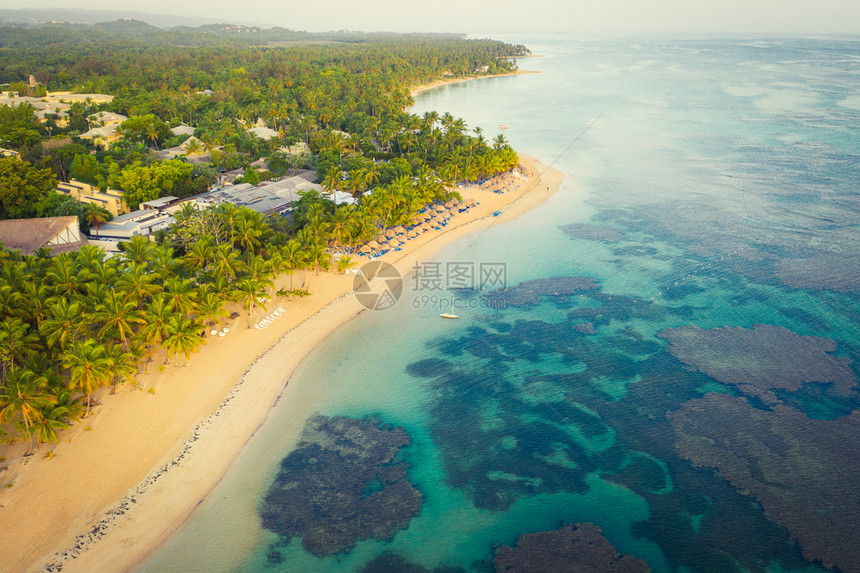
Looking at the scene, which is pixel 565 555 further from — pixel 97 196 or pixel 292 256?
pixel 97 196

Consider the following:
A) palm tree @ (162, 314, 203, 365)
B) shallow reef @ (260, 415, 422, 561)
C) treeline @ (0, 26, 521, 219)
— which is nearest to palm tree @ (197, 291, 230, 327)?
palm tree @ (162, 314, 203, 365)

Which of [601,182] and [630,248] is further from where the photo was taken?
[601,182]

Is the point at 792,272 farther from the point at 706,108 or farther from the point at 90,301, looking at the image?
the point at 706,108

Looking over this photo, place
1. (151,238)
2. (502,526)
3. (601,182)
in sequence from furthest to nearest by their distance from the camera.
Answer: (601,182) < (151,238) < (502,526)

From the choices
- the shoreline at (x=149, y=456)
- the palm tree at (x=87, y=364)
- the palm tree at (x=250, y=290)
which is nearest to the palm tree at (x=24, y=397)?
the palm tree at (x=87, y=364)

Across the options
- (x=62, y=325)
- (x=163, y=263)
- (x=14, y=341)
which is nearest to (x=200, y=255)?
(x=163, y=263)

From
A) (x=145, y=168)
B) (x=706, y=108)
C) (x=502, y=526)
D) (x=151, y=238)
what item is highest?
(x=706, y=108)

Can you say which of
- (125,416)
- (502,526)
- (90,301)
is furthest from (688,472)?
(90,301)

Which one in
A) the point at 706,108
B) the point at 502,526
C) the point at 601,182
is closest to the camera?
the point at 502,526
